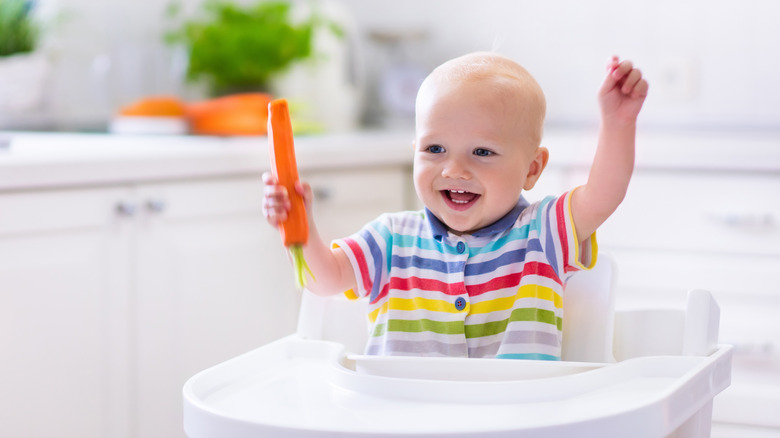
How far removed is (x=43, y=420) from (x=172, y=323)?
0.84ft

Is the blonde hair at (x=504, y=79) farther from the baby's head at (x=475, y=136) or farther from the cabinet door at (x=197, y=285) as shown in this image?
the cabinet door at (x=197, y=285)

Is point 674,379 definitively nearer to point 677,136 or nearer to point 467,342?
point 467,342

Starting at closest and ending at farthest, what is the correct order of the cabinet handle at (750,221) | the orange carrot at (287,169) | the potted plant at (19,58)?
the orange carrot at (287,169)
the cabinet handle at (750,221)
the potted plant at (19,58)

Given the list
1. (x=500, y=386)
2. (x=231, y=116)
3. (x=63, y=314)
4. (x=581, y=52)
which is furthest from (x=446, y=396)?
(x=581, y=52)

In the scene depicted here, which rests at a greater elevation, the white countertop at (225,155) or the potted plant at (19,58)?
the potted plant at (19,58)

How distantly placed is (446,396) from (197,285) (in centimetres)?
91

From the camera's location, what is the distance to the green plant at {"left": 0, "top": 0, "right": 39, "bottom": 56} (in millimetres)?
1894

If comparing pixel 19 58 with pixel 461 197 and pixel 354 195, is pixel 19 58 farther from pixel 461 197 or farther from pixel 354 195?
pixel 461 197

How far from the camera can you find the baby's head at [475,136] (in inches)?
36.8

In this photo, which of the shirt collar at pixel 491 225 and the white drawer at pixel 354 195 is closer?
the shirt collar at pixel 491 225

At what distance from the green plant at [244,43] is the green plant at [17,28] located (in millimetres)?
344

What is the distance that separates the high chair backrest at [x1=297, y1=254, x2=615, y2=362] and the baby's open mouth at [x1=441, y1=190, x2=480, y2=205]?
142 mm

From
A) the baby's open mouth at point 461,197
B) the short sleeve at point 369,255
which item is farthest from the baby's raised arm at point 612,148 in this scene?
the short sleeve at point 369,255

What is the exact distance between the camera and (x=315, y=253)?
0.94 meters
